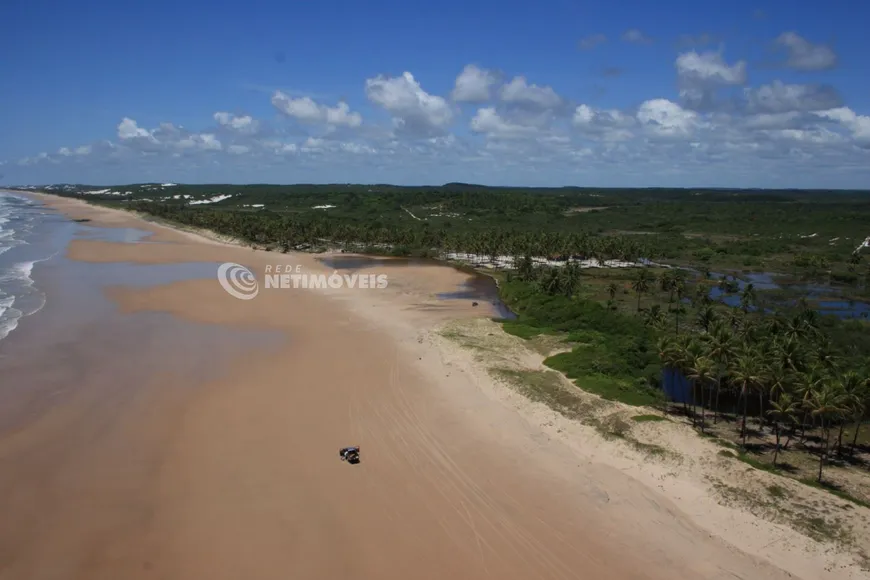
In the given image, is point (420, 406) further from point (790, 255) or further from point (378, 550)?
point (790, 255)

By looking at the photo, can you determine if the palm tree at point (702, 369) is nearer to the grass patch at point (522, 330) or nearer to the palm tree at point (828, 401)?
the palm tree at point (828, 401)

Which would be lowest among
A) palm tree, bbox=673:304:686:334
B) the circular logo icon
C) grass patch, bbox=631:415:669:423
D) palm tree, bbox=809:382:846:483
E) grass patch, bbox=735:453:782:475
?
palm tree, bbox=673:304:686:334

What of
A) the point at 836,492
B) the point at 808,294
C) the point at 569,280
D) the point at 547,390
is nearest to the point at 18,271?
the point at 569,280

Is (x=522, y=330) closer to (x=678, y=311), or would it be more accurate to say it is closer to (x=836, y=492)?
(x=678, y=311)

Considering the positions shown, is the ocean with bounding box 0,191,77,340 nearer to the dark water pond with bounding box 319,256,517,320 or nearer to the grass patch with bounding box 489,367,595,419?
the grass patch with bounding box 489,367,595,419

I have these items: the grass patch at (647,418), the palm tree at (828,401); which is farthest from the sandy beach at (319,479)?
the palm tree at (828,401)

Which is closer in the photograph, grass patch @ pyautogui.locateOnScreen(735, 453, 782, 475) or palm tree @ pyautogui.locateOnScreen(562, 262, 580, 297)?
grass patch @ pyautogui.locateOnScreen(735, 453, 782, 475)
